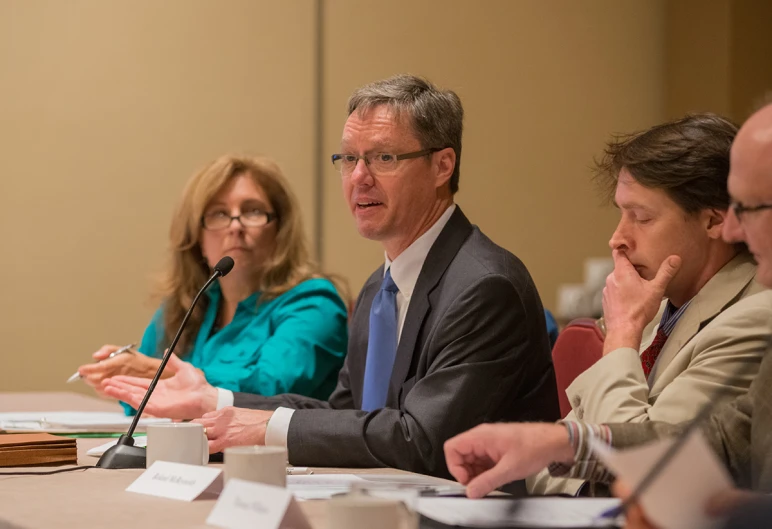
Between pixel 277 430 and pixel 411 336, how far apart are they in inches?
14.1

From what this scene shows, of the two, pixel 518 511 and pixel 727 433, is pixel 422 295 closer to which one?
pixel 727 433

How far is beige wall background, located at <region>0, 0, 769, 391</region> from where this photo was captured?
442 centimetres

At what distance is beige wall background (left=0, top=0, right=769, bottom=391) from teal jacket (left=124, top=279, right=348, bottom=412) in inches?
60.3

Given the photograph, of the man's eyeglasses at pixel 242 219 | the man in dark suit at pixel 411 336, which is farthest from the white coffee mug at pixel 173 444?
the man's eyeglasses at pixel 242 219

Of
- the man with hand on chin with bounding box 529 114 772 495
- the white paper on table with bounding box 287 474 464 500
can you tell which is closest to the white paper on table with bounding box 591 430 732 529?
the white paper on table with bounding box 287 474 464 500

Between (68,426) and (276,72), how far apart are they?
8.56ft

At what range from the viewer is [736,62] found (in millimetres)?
4766

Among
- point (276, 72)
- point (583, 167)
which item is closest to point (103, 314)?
point (276, 72)

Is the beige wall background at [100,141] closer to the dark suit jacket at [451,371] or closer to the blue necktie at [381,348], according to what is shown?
the blue necktie at [381,348]

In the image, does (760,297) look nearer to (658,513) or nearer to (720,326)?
(720,326)

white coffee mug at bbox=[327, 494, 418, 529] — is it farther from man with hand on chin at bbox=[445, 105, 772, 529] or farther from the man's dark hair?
the man's dark hair

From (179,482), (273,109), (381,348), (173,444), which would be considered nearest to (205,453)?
(173,444)

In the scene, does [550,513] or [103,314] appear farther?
[103,314]

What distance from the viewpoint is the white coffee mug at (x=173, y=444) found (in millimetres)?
1690
